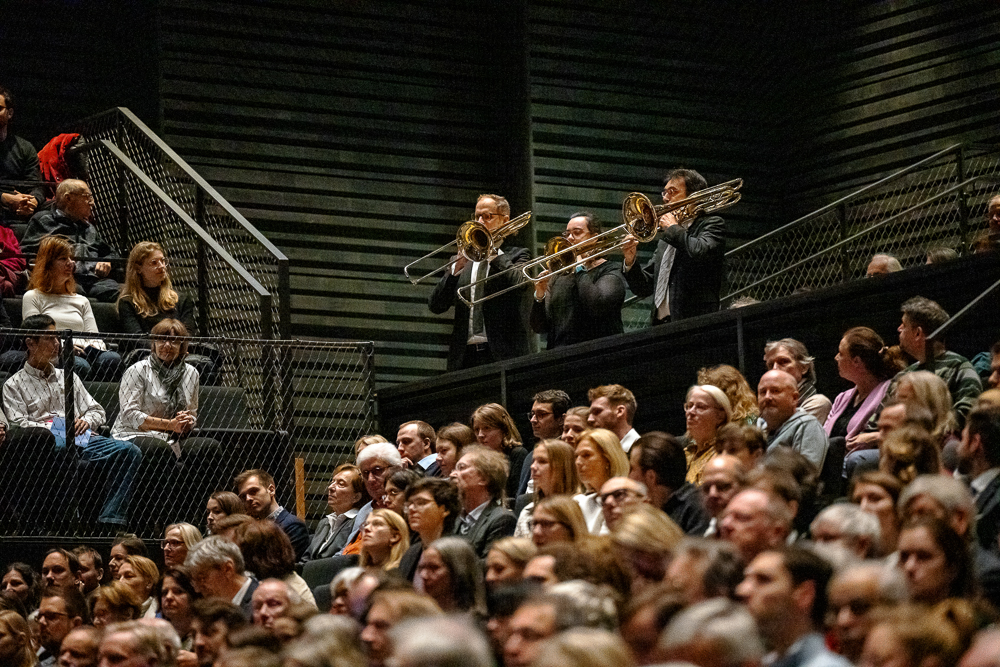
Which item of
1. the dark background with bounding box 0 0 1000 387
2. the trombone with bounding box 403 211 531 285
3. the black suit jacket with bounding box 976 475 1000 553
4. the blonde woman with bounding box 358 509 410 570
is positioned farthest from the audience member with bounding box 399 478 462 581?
the dark background with bounding box 0 0 1000 387

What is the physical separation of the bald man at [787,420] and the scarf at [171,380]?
3.35 m

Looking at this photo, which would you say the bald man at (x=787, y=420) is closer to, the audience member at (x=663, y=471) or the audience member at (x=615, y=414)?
the audience member at (x=663, y=471)

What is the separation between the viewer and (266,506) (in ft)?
28.9

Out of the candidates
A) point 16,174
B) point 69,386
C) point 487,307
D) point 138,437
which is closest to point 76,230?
point 16,174

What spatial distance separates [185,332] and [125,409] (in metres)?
0.60

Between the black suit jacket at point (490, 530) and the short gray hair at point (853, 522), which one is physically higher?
the short gray hair at point (853, 522)

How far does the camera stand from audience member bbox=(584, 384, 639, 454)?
7922mm

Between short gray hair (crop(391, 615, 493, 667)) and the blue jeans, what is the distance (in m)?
5.55

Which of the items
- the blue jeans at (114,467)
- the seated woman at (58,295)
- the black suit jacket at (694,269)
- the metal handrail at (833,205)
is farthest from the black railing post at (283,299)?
the metal handrail at (833,205)

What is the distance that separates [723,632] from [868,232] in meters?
8.72

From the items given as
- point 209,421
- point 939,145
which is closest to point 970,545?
point 209,421

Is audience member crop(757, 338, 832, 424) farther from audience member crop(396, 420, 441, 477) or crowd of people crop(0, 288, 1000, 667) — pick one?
audience member crop(396, 420, 441, 477)

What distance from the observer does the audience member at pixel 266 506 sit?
8781mm

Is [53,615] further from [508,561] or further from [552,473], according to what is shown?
[508,561]
